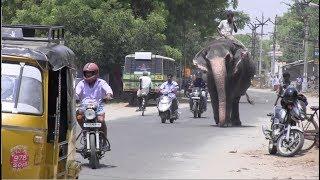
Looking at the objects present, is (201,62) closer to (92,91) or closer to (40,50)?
(92,91)

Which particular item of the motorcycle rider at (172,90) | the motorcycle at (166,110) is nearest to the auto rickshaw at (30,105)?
the motorcycle at (166,110)

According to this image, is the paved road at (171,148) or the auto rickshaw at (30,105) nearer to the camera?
the auto rickshaw at (30,105)

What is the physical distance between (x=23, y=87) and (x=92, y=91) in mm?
4158

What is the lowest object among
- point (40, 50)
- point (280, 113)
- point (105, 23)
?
point (280, 113)

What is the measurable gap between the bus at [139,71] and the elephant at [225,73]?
38.6 feet

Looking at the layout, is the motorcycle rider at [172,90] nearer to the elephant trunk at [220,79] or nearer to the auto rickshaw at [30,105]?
the elephant trunk at [220,79]

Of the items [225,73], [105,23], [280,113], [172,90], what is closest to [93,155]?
[280,113]

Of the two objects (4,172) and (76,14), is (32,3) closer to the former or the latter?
(76,14)

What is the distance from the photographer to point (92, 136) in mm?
11344

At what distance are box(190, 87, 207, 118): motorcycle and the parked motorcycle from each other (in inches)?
447

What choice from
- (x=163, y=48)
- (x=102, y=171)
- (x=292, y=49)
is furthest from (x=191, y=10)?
(x=292, y=49)

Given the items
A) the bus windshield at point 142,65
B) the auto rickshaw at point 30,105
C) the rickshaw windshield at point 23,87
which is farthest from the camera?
the bus windshield at point 142,65

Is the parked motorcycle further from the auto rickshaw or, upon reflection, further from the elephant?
the elephant

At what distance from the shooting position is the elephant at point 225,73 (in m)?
20.4
